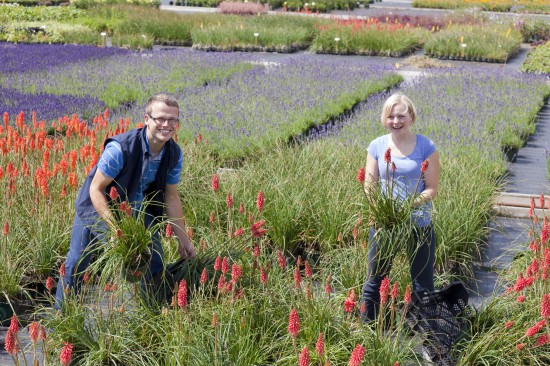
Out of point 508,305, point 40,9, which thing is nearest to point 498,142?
point 508,305

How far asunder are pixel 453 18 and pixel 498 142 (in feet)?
54.5

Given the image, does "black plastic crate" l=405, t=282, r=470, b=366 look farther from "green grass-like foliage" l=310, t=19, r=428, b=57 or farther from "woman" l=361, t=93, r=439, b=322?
"green grass-like foliage" l=310, t=19, r=428, b=57

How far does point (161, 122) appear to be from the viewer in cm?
429

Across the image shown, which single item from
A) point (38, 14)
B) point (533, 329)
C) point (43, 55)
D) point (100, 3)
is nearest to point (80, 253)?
point (533, 329)

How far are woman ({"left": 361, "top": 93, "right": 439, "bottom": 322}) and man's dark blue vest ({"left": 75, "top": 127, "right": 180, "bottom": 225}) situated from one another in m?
1.09

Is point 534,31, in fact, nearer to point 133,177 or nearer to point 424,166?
point 424,166

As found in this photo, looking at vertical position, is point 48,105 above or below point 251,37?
above

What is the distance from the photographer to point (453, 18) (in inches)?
984

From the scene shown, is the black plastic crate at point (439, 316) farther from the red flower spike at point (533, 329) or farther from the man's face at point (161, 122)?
the man's face at point (161, 122)

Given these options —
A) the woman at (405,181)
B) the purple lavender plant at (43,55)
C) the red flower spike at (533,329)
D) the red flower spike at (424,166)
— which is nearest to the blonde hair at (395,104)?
the woman at (405,181)

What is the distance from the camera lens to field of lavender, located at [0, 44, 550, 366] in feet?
12.9

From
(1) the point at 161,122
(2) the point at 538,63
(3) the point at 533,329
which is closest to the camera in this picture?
(3) the point at 533,329

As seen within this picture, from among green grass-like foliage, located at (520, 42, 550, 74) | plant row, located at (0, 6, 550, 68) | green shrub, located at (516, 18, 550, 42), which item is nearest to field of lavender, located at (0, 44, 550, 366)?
green grass-like foliage, located at (520, 42, 550, 74)

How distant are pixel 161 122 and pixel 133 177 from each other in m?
0.33
